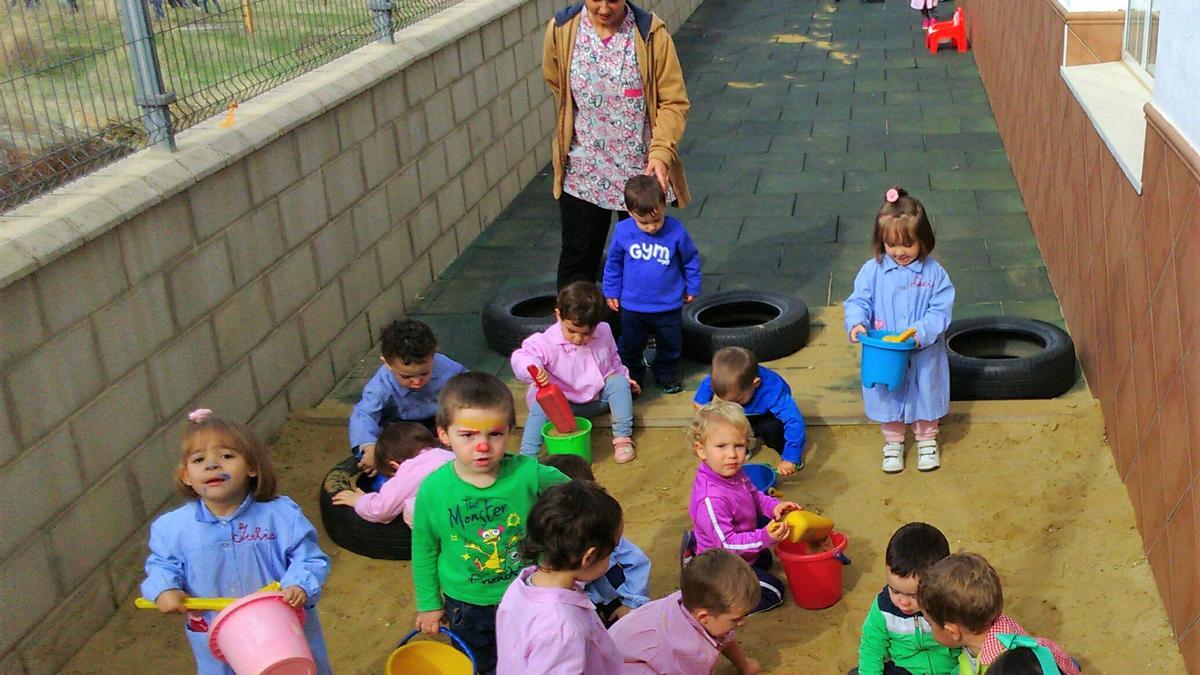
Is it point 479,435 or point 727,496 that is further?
point 727,496

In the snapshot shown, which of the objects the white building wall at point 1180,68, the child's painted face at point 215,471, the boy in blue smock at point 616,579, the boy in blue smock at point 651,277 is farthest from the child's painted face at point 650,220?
the child's painted face at point 215,471

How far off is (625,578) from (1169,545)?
6.40 ft

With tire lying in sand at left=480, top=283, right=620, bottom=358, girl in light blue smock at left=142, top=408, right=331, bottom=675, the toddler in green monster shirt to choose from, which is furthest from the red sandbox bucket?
tire lying in sand at left=480, top=283, right=620, bottom=358

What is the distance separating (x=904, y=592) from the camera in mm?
4070

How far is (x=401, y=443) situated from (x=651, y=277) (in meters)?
1.70

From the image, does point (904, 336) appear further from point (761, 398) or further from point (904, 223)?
point (761, 398)

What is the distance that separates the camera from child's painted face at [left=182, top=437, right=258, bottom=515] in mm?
3697

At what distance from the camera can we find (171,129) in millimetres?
5688

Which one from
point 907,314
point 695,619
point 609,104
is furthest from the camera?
point 609,104

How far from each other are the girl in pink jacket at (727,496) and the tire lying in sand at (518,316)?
6.27ft

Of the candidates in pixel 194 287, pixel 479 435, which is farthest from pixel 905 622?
pixel 194 287

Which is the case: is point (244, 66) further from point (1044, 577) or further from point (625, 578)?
point (1044, 577)

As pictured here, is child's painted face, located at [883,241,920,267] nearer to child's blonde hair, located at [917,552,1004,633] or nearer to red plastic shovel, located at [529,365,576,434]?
red plastic shovel, located at [529,365,576,434]

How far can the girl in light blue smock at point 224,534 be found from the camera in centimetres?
371
